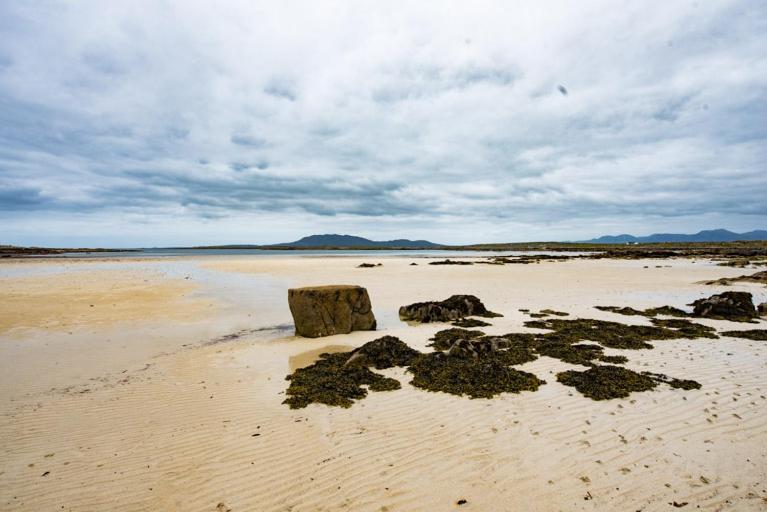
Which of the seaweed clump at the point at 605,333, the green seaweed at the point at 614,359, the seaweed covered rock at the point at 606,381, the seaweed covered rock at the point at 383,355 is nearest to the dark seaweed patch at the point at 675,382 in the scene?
the seaweed covered rock at the point at 606,381

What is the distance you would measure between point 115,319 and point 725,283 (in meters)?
33.8

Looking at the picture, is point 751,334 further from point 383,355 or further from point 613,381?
point 383,355

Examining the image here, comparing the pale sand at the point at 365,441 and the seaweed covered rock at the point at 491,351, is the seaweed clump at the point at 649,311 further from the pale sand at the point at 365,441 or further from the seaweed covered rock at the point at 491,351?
the seaweed covered rock at the point at 491,351

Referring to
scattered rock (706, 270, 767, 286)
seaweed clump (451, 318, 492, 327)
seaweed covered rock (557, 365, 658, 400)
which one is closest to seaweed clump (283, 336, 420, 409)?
seaweed covered rock (557, 365, 658, 400)

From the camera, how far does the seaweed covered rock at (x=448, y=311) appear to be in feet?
49.3

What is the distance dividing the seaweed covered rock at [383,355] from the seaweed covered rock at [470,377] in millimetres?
433

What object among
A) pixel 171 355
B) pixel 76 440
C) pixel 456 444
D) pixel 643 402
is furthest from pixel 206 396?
pixel 643 402

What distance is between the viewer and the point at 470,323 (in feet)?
45.8

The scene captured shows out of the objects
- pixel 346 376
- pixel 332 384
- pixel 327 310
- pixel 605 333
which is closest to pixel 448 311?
pixel 327 310

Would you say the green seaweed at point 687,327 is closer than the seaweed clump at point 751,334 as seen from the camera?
No

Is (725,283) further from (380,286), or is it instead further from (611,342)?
(380,286)

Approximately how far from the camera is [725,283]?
956 inches

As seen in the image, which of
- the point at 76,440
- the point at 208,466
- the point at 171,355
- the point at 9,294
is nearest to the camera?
the point at 208,466

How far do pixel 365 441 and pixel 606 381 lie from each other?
17.3 ft
